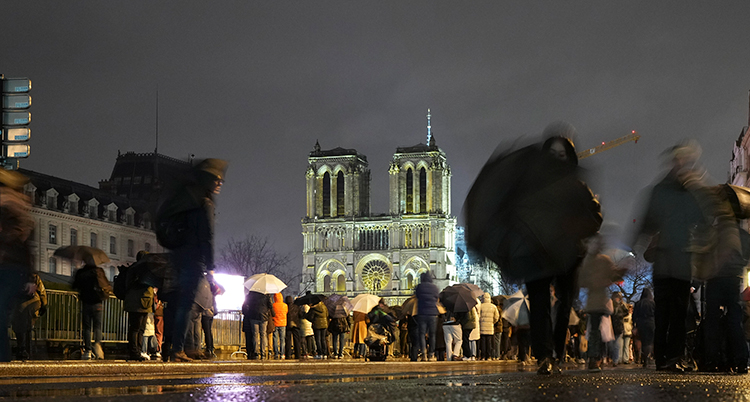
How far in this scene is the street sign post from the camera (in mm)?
15539

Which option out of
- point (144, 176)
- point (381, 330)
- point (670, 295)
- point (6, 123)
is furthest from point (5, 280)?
point (144, 176)

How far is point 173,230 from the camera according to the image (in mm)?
8211

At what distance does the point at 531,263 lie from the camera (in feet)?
25.3

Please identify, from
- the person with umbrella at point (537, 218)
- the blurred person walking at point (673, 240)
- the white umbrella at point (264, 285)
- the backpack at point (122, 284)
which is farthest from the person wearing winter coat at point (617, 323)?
the person with umbrella at point (537, 218)

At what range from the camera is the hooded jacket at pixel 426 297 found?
18141 mm

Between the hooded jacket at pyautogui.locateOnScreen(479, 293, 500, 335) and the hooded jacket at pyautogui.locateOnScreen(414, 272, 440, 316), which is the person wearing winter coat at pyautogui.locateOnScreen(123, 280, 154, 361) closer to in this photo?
the hooded jacket at pyautogui.locateOnScreen(414, 272, 440, 316)

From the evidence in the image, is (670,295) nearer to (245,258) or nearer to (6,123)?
(6,123)

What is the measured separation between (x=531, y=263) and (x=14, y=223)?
360cm

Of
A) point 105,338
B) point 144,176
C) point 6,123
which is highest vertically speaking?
point 144,176

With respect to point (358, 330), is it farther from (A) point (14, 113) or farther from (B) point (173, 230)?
(B) point (173, 230)

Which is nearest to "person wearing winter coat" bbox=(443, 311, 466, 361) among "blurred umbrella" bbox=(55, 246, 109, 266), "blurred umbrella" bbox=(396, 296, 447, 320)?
"blurred umbrella" bbox=(396, 296, 447, 320)

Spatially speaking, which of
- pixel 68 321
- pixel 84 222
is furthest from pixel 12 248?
pixel 84 222

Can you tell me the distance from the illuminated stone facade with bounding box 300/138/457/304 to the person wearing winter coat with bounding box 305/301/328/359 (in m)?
107

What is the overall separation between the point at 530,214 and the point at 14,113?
1028 cm
